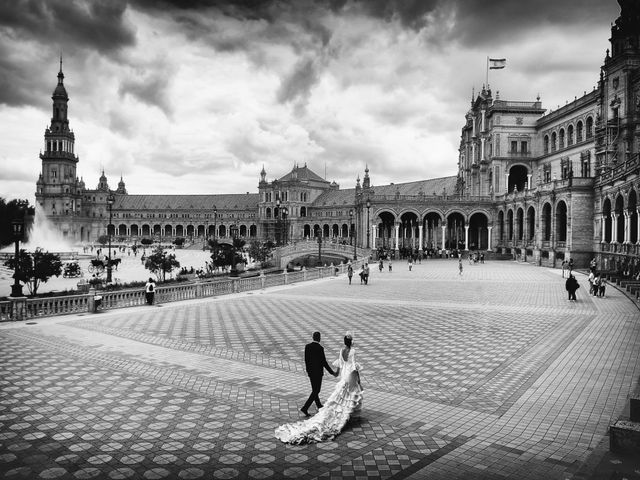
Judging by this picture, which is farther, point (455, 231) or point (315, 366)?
point (455, 231)

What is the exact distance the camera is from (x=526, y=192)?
64.1 metres

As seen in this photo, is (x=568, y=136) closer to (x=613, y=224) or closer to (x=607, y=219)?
(x=607, y=219)

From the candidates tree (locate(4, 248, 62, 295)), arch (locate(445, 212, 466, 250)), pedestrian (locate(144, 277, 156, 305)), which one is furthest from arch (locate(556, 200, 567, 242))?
tree (locate(4, 248, 62, 295))

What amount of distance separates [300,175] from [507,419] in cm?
13278

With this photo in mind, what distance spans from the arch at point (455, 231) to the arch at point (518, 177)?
8.55 meters

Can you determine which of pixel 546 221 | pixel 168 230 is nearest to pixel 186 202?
pixel 168 230

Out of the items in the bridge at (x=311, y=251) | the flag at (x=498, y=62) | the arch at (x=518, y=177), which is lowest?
the bridge at (x=311, y=251)

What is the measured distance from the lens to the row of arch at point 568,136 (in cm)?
6450

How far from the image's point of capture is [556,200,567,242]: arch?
54688 millimetres

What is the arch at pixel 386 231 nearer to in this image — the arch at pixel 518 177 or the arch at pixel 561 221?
the arch at pixel 518 177

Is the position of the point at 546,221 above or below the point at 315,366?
above

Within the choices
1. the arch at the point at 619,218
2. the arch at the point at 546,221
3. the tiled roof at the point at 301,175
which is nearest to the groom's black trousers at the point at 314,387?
the arch at the point at 619,218

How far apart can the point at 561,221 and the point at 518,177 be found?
950 inches

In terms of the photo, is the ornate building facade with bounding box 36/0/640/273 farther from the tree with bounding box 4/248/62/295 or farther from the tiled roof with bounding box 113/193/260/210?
the tiled roof with bounding box 113/193/260/210
